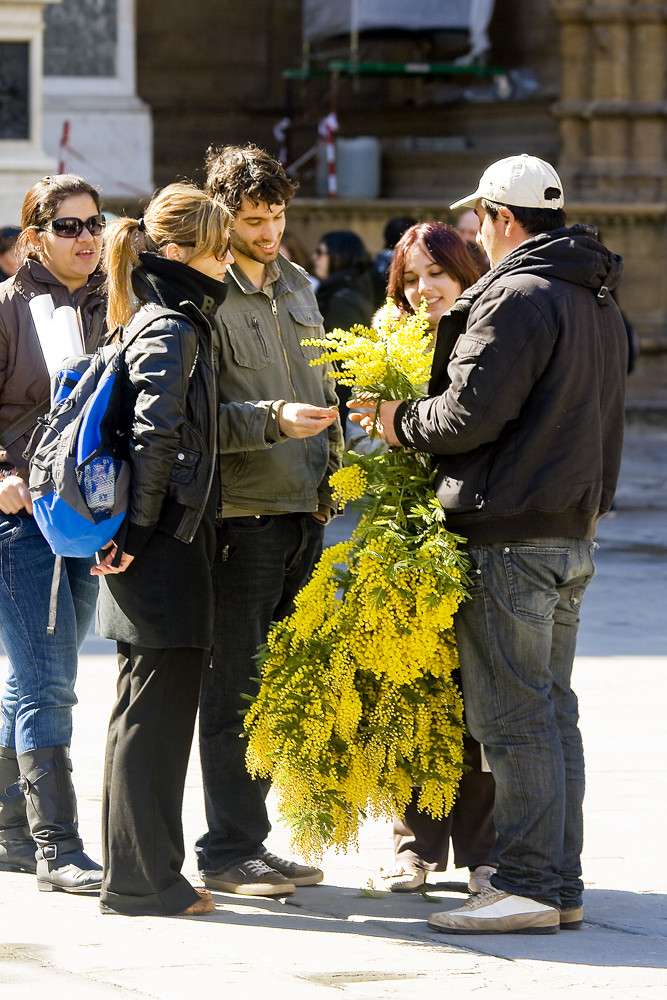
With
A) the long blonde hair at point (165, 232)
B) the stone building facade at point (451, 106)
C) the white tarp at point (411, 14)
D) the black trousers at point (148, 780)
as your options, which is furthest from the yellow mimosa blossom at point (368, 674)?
the white tarp at point (411, 14)

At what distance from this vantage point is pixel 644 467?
51.8 feet

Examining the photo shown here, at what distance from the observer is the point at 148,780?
15.0 feet

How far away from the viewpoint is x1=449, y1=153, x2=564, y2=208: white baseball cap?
450 centimetres

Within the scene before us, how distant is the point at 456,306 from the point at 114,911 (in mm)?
1816

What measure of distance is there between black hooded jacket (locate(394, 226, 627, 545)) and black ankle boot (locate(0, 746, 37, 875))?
5.38 feet

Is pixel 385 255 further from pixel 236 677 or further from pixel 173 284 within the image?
pixel 173 284

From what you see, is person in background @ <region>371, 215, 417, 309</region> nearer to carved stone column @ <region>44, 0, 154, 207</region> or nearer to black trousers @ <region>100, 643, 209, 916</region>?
black trousers @ <region>100, 643, 209, 916</region>

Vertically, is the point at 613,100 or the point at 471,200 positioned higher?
the point at 613,100

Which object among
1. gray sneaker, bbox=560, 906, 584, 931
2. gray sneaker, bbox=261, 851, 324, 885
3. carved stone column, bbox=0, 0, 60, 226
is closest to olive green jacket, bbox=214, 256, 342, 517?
gray sneaker, bbox=261, 851, 324, 885

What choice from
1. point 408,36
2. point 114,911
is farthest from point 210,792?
point 408,36

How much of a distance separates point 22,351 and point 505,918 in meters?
2.09

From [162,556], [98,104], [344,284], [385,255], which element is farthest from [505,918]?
[98,104]

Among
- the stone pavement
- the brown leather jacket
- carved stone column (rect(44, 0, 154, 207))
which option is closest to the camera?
the stone pavement

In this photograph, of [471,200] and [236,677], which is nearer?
[471,200]
